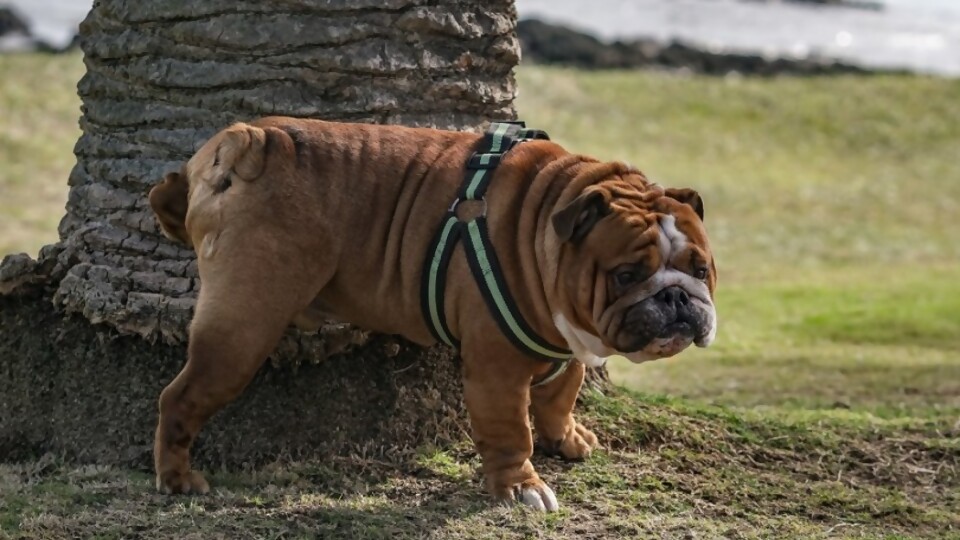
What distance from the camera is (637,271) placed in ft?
16.7

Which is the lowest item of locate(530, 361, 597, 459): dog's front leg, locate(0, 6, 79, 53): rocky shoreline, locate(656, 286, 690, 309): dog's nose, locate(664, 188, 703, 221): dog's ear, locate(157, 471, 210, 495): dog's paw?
locate(157, 471, 210, 495): dog's paw

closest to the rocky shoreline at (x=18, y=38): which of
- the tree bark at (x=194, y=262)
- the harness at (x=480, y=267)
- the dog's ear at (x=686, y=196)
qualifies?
the tree bark at (x=194, y=262)

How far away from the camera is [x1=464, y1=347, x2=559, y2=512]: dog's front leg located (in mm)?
5402

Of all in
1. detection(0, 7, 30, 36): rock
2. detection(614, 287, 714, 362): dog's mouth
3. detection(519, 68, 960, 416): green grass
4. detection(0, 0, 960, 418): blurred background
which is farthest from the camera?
detection(0, 7, 30, 36): rock

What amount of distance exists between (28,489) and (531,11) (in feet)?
97.6

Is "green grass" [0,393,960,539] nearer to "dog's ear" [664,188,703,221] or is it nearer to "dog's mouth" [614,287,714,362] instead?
"dog's mouth" [614,287,714,362]

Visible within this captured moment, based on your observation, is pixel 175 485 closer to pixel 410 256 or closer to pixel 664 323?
pixel 410 256

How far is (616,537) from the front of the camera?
212 inches

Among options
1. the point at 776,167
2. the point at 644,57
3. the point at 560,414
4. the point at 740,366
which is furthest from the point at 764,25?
the point at 560,414

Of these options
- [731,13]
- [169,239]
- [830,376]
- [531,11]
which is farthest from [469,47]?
[731,13]

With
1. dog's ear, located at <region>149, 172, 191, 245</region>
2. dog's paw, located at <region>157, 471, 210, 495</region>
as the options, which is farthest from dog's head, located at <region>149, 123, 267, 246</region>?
dog's paw, located at <region>157, 471, 210, 495</region>

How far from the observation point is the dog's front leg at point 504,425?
540 cm

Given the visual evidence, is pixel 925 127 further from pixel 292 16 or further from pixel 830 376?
pixel 292 16

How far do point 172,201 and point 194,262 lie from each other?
0.39 m
